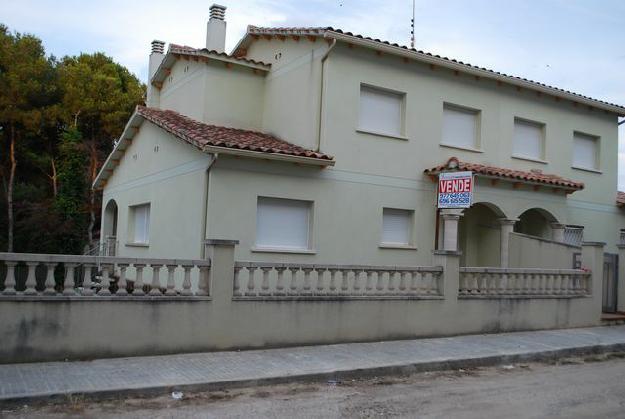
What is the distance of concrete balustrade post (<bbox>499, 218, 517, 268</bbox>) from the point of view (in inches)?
629

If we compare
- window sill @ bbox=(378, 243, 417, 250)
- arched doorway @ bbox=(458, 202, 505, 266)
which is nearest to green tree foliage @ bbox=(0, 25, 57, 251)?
window sill @ bbox=(378, 243, 417, 250)

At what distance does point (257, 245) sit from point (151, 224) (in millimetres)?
4291

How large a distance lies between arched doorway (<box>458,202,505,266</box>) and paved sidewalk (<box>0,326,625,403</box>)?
468cm

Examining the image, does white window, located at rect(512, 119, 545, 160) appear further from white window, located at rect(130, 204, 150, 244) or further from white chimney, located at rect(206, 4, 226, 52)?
white window, located at rect(130, 204, 150, 244)

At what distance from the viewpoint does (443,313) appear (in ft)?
39.7

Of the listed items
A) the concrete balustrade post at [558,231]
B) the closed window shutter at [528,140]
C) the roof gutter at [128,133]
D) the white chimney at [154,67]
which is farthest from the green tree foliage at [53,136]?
the concrete balustrade post at [558,231]

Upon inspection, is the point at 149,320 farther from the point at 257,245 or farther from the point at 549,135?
the point at 549,135

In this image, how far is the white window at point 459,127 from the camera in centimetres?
1609

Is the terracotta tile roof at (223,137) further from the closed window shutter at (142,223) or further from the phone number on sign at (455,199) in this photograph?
the closed window shutter at (142,223)

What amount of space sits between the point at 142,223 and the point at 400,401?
12208 mm

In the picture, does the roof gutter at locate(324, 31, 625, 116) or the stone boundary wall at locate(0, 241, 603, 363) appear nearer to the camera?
the stone boundary wall at locate(0, 241, 603, 363)

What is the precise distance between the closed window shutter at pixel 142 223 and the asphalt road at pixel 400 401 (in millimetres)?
10216

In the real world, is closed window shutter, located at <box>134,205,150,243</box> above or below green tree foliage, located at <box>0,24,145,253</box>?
below

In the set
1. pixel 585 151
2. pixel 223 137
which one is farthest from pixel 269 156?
pixel 585 151
